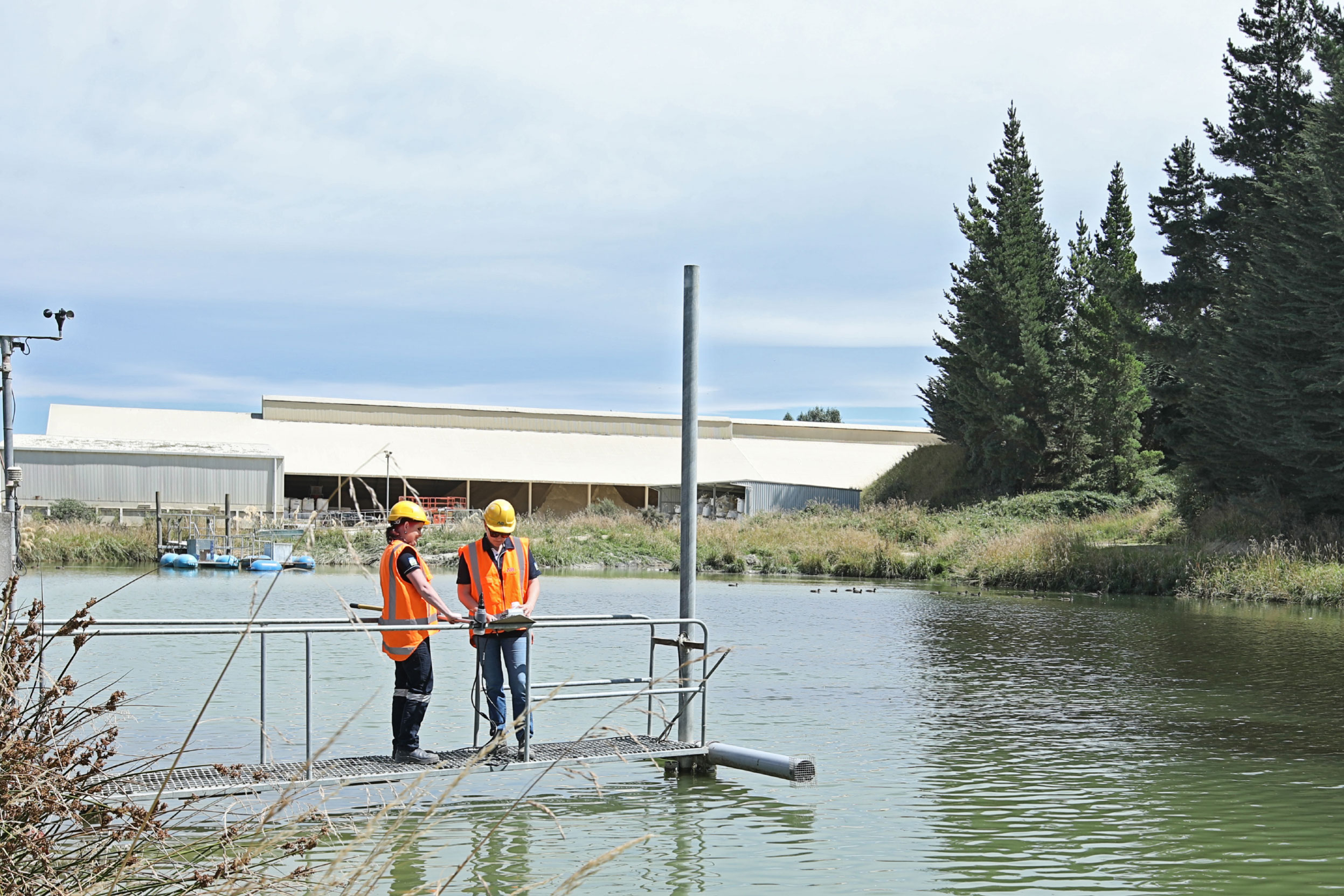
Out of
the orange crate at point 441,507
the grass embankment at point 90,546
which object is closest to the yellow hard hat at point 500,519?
the grass embankment at point 90,546

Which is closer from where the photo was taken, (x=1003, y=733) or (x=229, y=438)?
(x=1003, y=733)

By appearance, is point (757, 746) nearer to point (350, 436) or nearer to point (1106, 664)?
point (1106, 664)

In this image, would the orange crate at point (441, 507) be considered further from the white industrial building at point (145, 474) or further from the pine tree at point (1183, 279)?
the pine tree at point (1183, 279)

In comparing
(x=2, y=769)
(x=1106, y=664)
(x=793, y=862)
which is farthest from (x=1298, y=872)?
Answer: (x=1106, y=664)

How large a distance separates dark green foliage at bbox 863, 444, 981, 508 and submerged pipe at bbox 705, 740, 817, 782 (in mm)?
48159

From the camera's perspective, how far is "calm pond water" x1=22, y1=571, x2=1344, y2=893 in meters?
8.05

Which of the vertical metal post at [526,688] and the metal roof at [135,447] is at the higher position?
the metal roof at [135,447]

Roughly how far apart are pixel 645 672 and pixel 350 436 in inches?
2052

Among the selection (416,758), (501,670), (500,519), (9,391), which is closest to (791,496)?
(9,391)

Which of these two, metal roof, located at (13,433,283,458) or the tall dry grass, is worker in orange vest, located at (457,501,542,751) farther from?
metal roof, located at (13,433,283,458)

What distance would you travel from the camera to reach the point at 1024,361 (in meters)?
54.5

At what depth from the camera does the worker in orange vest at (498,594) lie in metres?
9.22

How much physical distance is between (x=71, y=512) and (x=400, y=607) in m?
49.5

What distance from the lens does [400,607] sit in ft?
28.2
